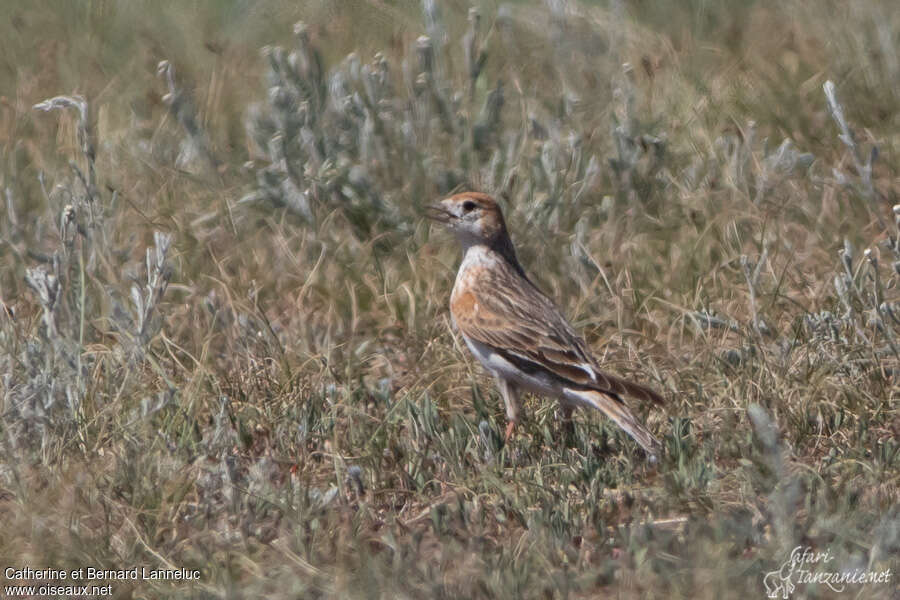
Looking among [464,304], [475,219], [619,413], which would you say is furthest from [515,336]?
[475,219]

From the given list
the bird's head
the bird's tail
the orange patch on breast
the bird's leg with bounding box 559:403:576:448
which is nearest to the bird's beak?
the bird's head

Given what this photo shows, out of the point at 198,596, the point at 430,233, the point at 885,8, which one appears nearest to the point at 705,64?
the point at 885,8

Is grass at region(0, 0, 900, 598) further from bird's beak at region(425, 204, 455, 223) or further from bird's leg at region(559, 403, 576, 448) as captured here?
bird's beak at region(425, 204, 455, 223)

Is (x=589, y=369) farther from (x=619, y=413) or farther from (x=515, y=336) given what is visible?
(x=515, y=336)

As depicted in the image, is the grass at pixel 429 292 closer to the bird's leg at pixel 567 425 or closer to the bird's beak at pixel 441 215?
the bird's leg at pixel 567 425

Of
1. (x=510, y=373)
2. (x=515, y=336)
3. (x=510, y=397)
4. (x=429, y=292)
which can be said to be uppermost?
(x=515, y=336)

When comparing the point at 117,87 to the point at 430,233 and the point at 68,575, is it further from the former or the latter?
the point at 68,575

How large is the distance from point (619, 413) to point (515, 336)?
0.68m

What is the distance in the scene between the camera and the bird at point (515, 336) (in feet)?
19.0

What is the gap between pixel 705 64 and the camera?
30.9 ft

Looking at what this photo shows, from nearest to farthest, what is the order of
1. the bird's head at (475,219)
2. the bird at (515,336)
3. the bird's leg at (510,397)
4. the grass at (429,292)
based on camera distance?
the grass at (429,292), the bird at (515,336), the bird's leg at (510,397), the bird's head at (475,219)

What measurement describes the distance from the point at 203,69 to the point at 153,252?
3702mm

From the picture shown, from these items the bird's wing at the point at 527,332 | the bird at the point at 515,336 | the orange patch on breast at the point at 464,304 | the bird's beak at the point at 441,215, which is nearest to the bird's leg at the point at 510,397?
the bird at the point at 515,336

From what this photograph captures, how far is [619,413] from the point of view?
5707 millimetres
